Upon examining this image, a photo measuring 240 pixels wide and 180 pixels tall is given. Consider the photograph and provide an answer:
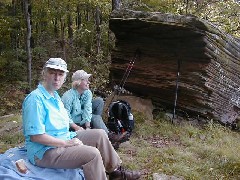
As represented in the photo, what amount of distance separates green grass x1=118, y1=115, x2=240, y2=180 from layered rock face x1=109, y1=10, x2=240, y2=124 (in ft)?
2.64

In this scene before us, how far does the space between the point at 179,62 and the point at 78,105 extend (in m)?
3.41

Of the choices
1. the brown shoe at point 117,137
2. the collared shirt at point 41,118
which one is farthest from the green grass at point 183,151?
the collared shirt at point 41,118

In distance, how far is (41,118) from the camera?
142 inches

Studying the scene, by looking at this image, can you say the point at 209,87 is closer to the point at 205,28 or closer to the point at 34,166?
the point at 205,28

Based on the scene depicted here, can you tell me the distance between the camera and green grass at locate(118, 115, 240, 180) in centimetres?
525

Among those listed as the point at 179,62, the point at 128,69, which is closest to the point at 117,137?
the point at 179,62

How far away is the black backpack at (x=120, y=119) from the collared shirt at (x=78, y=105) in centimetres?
101

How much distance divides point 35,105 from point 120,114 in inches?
138

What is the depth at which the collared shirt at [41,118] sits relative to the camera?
356 cm

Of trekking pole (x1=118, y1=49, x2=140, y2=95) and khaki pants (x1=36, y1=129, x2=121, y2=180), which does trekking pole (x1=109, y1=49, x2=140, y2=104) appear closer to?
trekking pole (x1=118, y1=49, x2=140, y2=95)

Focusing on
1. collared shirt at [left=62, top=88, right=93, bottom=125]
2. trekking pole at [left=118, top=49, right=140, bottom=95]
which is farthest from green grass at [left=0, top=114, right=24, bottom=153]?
trekking pole at [left=118, top=49, right=140, bottom=95]

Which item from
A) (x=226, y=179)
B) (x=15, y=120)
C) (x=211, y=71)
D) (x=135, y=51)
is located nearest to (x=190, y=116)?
(x=211, y=71)

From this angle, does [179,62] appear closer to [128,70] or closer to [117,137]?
[128,70]

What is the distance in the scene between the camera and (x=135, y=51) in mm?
8734
